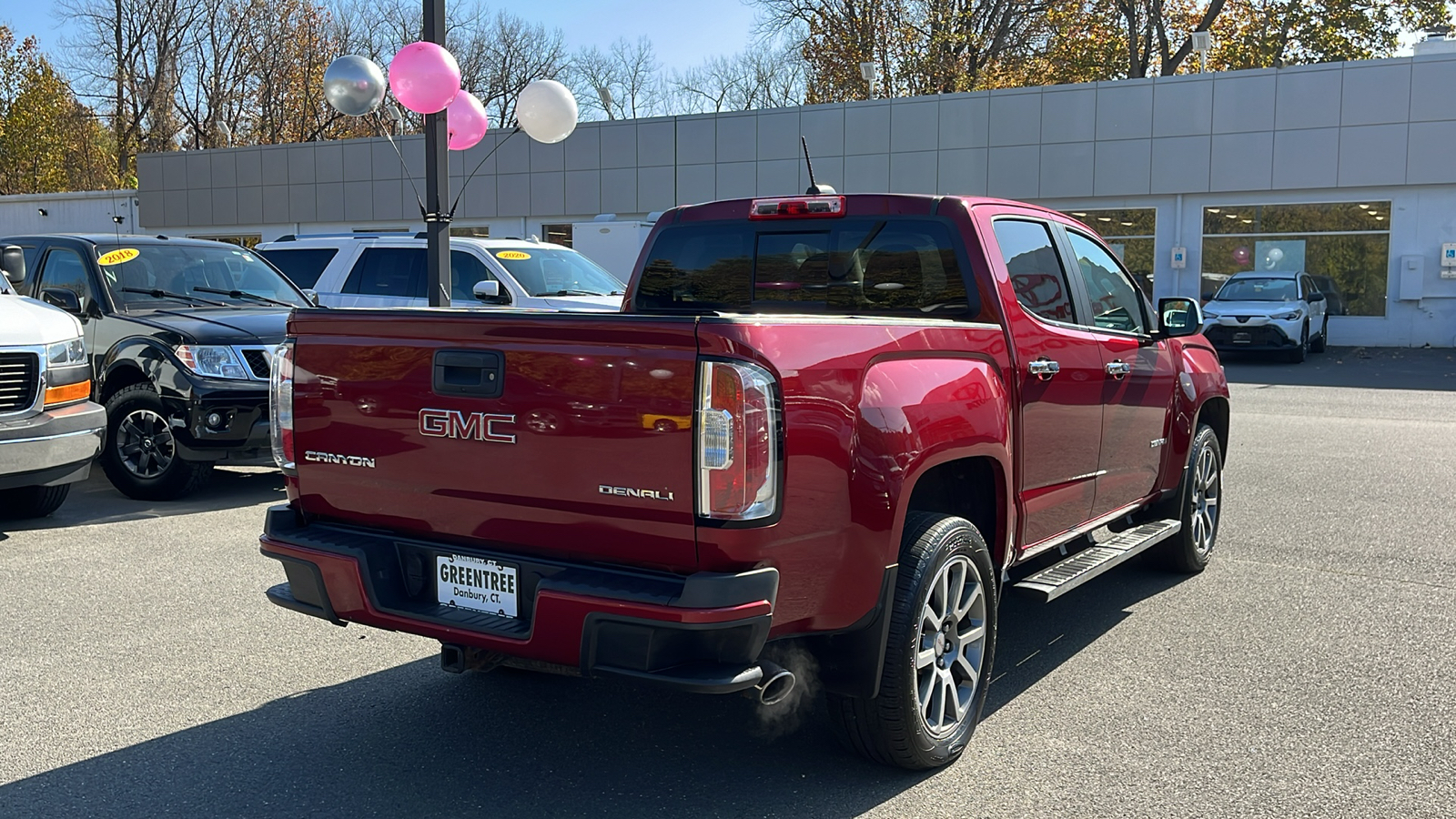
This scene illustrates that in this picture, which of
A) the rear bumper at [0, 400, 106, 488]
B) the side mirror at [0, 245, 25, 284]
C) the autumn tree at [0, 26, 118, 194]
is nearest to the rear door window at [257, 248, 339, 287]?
the side mirror at [0, 245, 25, 284]

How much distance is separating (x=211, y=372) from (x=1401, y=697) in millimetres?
7220

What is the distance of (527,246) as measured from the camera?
489 inches

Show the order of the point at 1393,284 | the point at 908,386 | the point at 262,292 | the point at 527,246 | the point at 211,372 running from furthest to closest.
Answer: the point at 1393,284 < the point at 527,246 < the point at 262,292 < the point at 211,372 < the point at 908,386

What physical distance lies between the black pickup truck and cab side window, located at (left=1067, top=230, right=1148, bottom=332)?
18.2 feet

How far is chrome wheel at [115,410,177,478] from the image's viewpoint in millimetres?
8297

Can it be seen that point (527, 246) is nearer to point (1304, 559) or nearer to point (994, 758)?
point (1304, 559)

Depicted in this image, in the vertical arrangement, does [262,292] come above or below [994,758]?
above

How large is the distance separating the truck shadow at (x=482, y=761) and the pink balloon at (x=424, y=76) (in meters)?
7.09

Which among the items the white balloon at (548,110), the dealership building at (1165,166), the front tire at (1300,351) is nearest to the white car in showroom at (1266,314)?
the front tire at (1300,351)

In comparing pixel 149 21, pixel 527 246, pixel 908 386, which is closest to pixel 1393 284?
pixel 527 246

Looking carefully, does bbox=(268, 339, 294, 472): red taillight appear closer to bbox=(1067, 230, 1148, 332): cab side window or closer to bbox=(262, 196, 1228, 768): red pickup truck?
bbox=(262, 196, 1228, 768): red pickup truck

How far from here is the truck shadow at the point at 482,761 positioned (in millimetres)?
3504

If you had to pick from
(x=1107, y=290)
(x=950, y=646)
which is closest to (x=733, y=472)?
(x=950, y=646)

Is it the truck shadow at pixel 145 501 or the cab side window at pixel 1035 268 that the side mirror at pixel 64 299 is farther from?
the cab side window at pixel 1035 268
